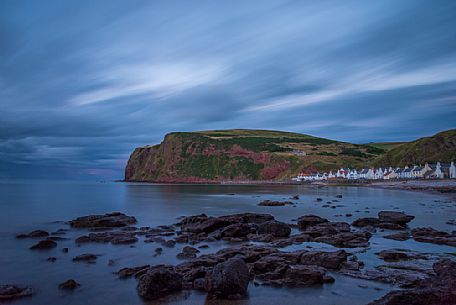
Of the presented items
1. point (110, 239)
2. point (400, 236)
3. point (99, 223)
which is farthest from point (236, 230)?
point (99, 223)

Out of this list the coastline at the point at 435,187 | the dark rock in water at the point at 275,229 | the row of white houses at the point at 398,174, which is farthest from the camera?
the row of white houses at the point at 398,174

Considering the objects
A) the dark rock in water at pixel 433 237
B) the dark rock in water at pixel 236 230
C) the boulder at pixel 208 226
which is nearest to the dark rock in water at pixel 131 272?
the dark rock in water at pixel 236 230

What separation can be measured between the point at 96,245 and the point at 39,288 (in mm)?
8193

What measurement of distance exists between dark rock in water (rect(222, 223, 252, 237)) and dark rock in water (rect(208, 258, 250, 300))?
36.6ft

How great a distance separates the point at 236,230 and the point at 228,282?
11968 millimetres

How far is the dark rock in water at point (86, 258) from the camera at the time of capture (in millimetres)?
17641

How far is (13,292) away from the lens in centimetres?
1257

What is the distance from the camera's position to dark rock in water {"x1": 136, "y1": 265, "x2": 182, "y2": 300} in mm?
12008

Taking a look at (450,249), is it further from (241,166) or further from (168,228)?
(241,166)

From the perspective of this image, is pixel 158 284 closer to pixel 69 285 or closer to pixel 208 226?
pixel 69 285

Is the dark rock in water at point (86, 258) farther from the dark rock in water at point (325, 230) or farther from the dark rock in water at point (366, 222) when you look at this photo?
the dark rock in water at point (366, 222)

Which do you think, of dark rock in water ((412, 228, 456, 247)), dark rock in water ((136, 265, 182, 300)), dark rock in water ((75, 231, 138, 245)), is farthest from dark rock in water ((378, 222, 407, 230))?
dark rock in water ((136, 265, 182, 300))

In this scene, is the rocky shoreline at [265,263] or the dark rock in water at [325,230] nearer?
the rocky shoreline at [265,263]

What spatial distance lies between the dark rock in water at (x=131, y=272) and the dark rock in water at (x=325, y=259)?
22.6ft
